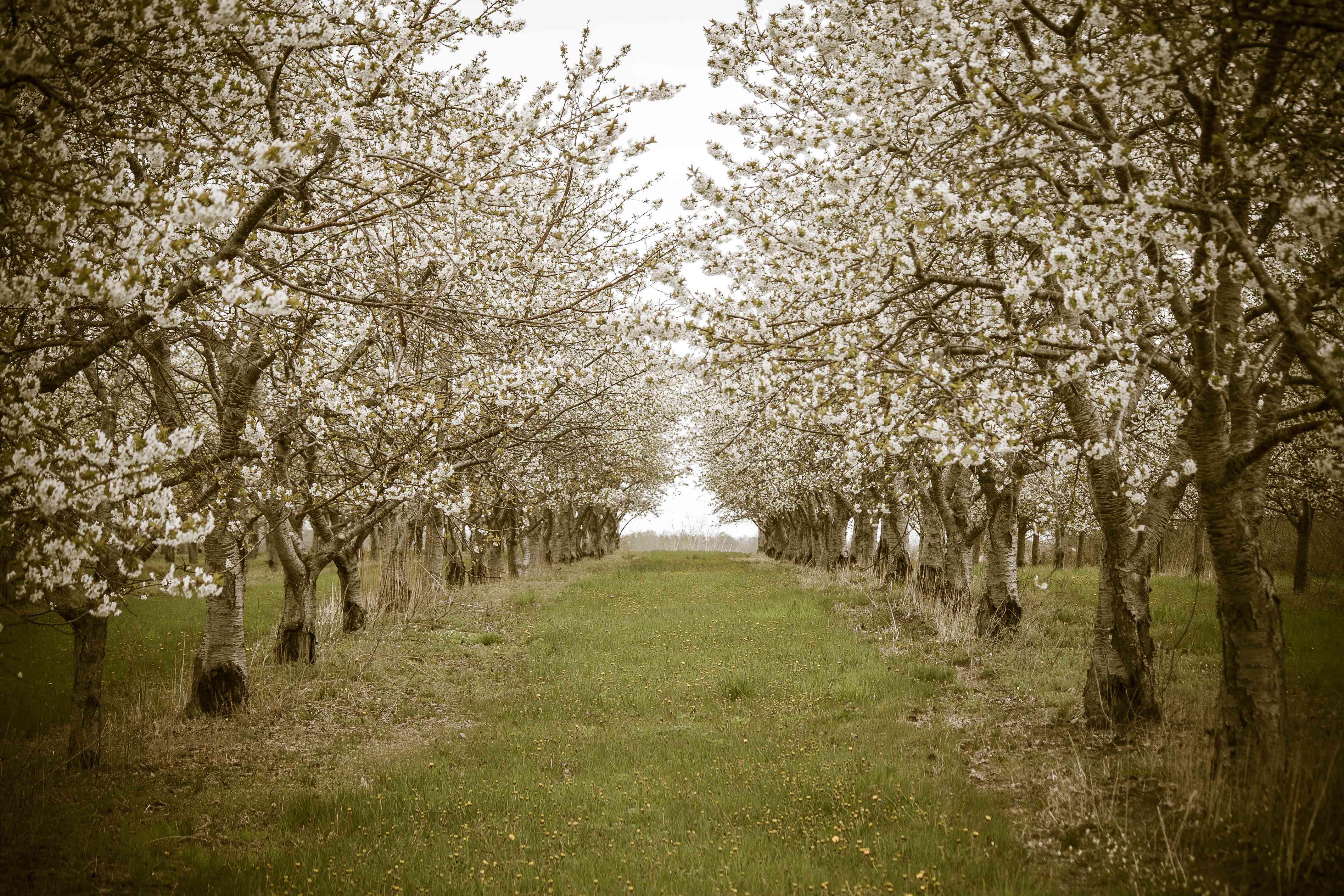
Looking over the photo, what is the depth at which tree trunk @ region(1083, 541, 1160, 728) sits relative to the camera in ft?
26.6

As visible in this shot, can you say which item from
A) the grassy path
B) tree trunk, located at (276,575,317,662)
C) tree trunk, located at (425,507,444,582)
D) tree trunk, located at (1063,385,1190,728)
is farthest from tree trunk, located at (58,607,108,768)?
tree trunk, located at (425,507,444,582)

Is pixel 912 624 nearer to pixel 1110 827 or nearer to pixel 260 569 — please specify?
pixel 1110 827

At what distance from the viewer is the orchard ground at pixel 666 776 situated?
5.48 meters

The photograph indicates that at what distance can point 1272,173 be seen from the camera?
5102 millimetres

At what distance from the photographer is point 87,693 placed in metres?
7.86

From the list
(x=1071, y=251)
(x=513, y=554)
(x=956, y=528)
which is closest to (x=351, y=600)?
(x=956, y=528)

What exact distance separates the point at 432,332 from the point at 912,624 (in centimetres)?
1170

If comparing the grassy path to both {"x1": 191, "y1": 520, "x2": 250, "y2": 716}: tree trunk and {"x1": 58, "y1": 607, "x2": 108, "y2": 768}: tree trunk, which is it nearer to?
{"x1": 58, "y1": 607, "x2": 108, "y2": 768}: tree trunk

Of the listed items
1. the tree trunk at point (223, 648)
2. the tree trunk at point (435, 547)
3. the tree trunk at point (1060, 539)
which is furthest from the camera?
the tree trunk at point (1060, 539)

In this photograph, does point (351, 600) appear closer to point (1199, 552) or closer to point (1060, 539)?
point (1199, 552)

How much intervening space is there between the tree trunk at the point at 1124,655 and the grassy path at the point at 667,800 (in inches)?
65.9

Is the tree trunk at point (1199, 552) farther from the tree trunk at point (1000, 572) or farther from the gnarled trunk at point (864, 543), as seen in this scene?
the tree trunk at point (1000, 572)

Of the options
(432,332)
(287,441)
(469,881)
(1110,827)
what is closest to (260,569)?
(287,441)

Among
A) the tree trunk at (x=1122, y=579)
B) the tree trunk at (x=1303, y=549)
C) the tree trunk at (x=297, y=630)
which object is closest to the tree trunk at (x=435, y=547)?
the tree trunk at (x=297, y=630)
